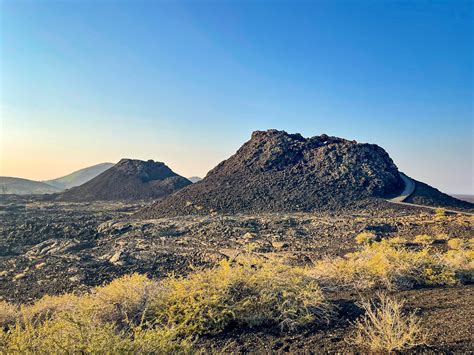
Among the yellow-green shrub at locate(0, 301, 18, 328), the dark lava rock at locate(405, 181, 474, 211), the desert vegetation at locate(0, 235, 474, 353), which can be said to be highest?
the dark lava rock at locate(405, 181, 474, 211)

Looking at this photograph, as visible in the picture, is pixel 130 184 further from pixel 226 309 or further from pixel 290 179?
pixel 226 309

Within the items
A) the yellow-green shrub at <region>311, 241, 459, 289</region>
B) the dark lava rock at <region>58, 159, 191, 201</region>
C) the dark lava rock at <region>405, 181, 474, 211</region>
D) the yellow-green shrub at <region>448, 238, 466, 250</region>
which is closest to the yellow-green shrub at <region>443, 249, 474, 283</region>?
the yellow-green shrub at <region>311, 241, 459, 289</region>

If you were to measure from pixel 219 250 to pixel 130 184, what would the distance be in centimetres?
4288

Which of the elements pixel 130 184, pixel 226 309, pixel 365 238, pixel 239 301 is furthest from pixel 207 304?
pixel 130 184

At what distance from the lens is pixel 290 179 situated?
34875 mm

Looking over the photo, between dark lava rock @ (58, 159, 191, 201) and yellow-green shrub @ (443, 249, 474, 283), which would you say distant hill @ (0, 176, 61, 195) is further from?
yellow-green shrub @ (443, 249, 474, 283)

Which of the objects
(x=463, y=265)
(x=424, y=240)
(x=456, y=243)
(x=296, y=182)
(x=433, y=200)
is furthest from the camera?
(x=296, y=182)

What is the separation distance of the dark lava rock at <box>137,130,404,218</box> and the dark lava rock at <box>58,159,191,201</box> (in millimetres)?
15583

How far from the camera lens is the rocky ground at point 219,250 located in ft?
19.1

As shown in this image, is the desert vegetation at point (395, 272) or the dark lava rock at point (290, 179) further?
the dark lava rock at point (290, 179)

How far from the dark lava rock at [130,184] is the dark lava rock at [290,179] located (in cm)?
1558

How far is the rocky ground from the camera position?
5.82m

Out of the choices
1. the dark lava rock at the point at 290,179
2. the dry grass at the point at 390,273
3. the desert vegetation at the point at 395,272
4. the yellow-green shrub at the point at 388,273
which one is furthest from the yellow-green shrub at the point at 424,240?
the dark lava rock at the point at 290,179

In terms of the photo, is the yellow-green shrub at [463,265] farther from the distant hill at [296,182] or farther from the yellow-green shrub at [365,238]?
the distant hill at [296,182]
